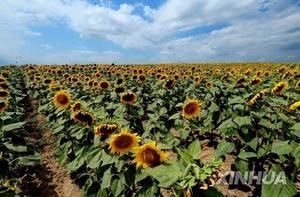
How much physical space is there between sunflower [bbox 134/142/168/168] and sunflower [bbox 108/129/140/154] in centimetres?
74

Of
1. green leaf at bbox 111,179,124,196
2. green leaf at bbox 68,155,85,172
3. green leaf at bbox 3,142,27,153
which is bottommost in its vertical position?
green leaf at bbox 68,155,85,172

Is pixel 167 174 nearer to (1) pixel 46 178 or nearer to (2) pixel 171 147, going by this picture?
(2) pixel 171 147

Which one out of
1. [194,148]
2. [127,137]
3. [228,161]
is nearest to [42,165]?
[228,161]

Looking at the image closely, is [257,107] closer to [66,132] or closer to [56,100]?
[66,132]

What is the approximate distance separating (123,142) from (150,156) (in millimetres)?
924

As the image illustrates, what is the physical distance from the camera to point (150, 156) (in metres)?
2.97

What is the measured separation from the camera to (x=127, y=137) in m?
3.83

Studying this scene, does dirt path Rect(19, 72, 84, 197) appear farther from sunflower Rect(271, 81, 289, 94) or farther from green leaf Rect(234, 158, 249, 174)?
sunflower Rect(271, 81, 289, 94)

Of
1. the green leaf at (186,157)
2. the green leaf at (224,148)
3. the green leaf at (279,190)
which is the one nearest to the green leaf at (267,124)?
the green leaf at (224,148)

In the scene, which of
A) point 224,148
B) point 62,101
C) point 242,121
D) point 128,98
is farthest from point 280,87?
point 62,101

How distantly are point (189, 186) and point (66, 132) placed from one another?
5.01m

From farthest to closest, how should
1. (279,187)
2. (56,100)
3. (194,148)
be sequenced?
(56,100) < (279,187) < (194,148)

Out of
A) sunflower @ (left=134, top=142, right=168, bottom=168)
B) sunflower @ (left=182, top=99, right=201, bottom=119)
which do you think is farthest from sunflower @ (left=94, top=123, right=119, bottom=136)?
sunflower @ (left=182, top=99, right=201, bottom=119)

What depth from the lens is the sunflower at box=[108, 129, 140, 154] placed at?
3.82 metres
